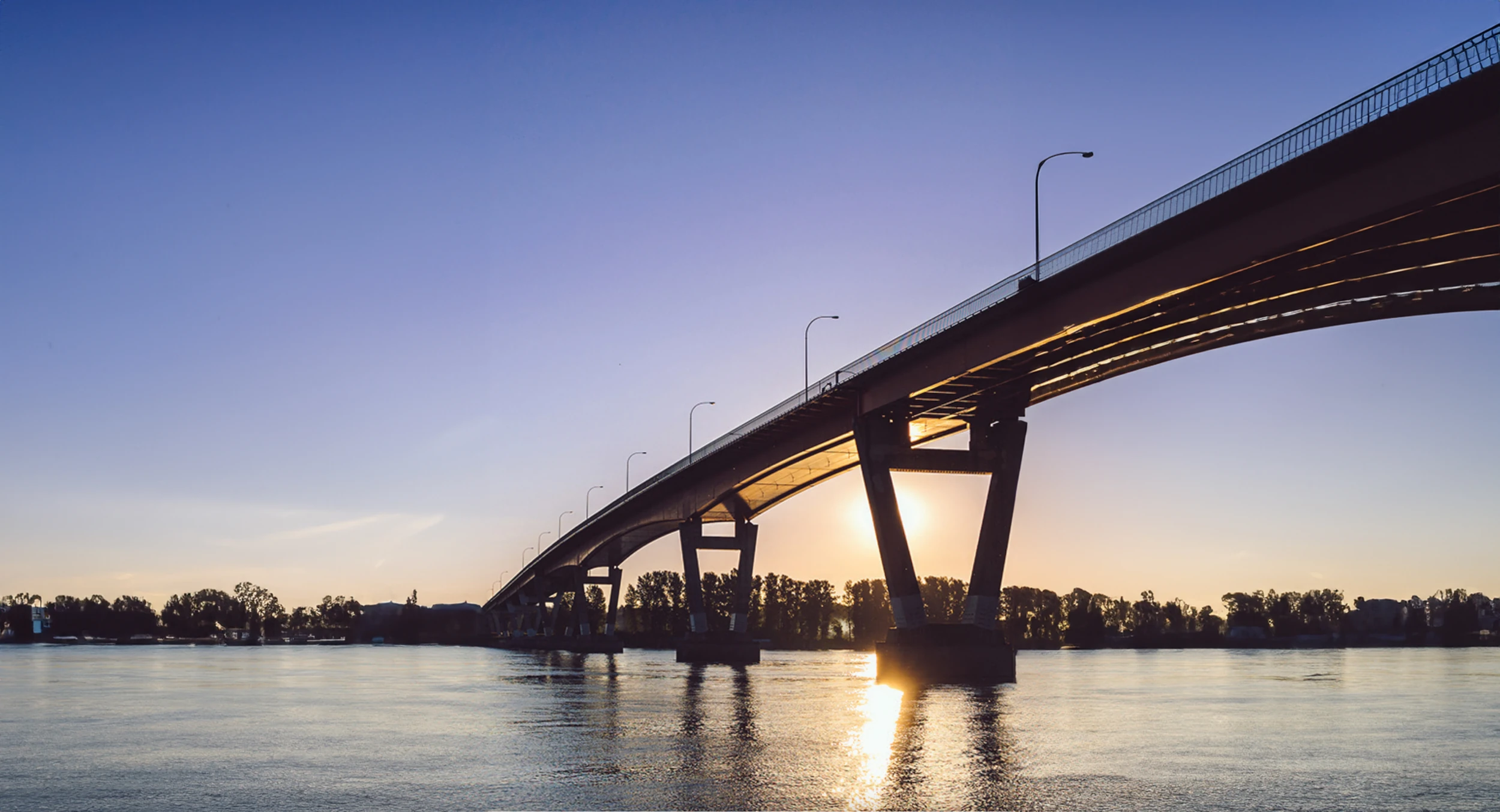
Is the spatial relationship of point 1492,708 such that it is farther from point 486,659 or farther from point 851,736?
point 486,659

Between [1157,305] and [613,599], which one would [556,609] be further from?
[1157,305]

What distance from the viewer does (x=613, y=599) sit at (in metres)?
157

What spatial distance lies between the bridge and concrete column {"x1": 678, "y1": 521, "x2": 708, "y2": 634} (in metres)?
17.2

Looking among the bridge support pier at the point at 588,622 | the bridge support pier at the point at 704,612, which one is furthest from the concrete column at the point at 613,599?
the bridge support pier at the point at 704,612

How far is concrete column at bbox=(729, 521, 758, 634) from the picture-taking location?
104312 millimetres

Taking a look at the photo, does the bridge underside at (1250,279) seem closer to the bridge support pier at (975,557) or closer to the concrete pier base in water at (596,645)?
the bridge support pier at (975,557)

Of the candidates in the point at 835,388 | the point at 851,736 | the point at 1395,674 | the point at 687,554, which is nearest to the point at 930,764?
the point at 851,736

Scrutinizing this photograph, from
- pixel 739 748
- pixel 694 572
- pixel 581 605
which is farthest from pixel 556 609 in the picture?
pixel 739 748

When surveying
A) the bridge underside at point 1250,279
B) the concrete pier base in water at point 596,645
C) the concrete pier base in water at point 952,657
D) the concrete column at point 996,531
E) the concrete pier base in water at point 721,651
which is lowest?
the concrete pier base in water at point 596,645

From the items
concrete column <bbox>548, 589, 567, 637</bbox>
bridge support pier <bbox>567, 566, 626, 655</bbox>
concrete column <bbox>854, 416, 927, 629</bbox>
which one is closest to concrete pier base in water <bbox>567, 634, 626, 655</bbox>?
bridge support pier <bbox>567, 566, 626, 655</bbox>

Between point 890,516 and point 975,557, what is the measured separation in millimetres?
5261

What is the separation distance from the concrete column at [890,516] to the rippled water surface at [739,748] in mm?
9196

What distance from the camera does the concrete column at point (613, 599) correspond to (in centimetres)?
15512

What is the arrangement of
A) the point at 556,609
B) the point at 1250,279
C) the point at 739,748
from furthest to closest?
the point at 556,609
the point at 1250,279
the point at 739,748
